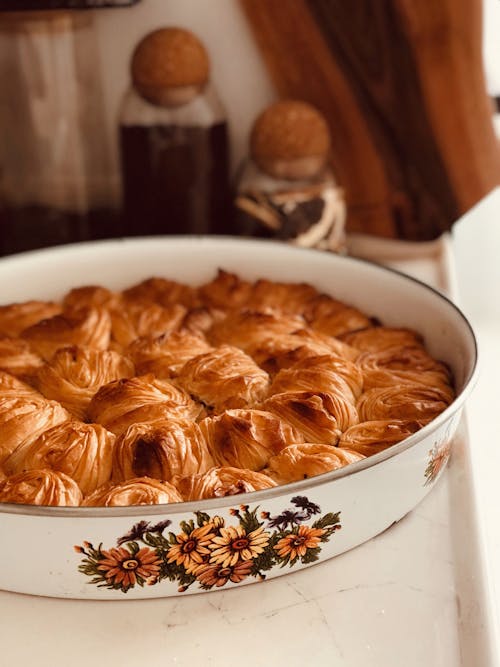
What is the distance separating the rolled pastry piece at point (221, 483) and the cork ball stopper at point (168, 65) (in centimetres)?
84

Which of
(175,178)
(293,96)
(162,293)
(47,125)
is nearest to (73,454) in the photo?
(162,293)

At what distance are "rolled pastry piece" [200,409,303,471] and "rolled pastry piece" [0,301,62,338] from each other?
43 cm

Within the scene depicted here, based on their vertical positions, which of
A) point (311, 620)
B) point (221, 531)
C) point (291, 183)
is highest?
point (291, 183)

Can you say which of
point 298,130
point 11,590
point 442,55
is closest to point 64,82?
point 298,130

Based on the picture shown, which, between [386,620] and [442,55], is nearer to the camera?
[386,620]

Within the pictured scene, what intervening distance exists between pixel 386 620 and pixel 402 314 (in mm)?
577

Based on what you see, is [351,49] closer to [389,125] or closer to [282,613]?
[389,125]

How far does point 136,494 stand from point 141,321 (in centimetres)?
48

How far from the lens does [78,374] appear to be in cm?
111

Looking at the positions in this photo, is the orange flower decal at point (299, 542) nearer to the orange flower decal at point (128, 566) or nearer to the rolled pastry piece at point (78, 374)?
the orange flower decal at point (128, 566)

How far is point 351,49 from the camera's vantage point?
167cm

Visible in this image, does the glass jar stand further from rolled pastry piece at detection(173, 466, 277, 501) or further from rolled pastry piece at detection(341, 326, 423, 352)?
rolled pastry piece at detection(173, 466, 277, 501)

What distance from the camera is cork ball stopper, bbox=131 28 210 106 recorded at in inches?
59.3

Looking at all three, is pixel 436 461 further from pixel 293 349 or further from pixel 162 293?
pixel 162 293
